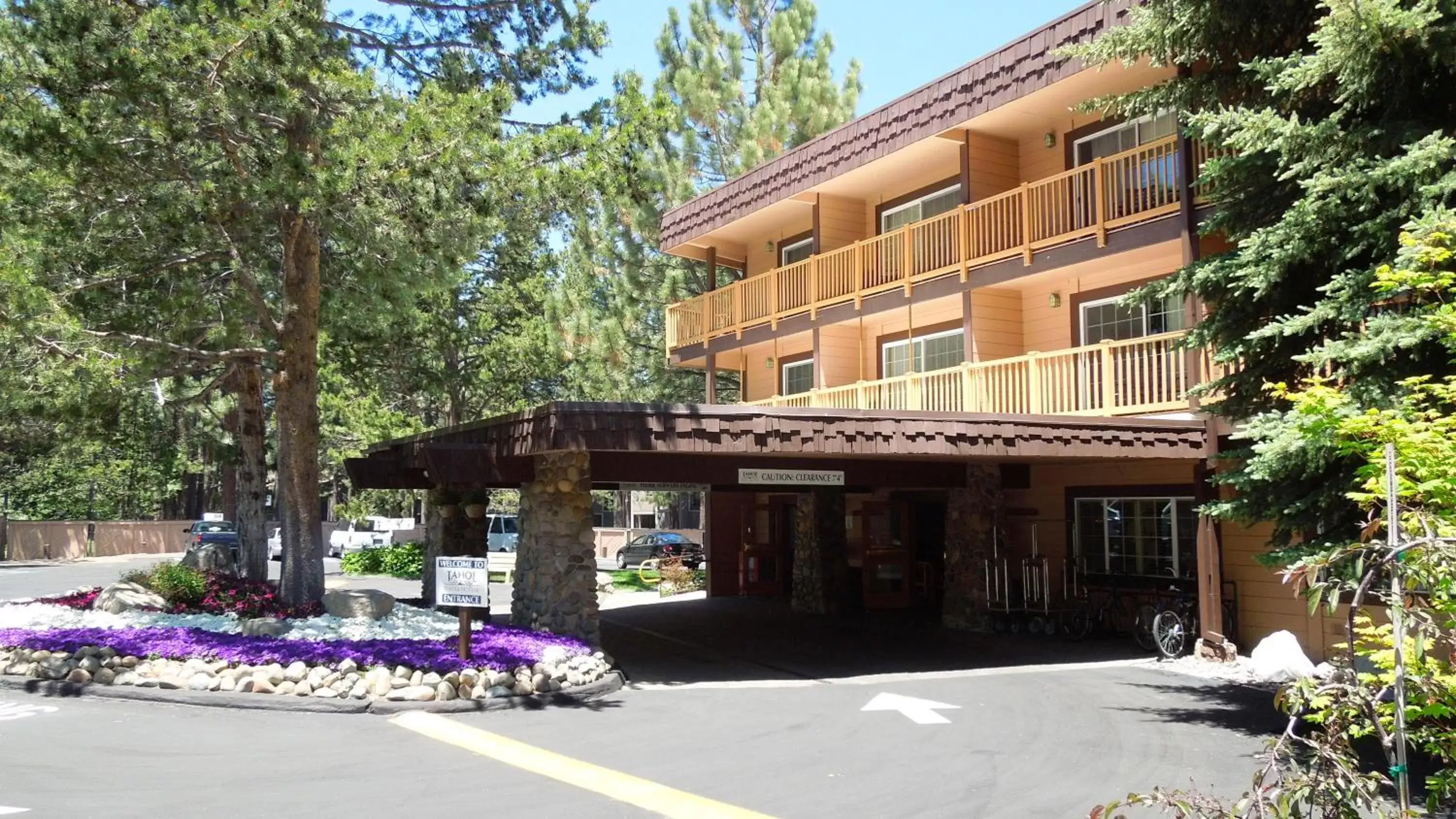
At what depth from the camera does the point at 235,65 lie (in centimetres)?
1178

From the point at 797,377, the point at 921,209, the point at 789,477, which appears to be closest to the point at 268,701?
the point at 789,477

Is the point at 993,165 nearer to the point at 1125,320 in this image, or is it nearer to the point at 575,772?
the point at 1125,320

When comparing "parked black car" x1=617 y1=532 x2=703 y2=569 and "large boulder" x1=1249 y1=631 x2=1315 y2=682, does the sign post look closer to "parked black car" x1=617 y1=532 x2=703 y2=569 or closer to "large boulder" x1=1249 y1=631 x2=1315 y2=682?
"large boulder" x1=1249 y1=631 x2=1315 y2=682

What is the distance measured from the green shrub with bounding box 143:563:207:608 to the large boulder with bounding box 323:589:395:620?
2298mm

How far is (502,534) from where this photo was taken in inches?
1635

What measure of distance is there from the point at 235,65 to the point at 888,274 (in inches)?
428

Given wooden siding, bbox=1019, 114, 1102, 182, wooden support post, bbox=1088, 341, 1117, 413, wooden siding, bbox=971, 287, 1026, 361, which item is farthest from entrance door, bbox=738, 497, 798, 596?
wooden support post, bbox=1088, 341, 1117, 413

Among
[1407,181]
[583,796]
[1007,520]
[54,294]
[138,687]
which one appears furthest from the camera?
[1007,520]

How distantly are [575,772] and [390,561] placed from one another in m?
27.7

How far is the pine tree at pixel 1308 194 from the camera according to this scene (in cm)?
825

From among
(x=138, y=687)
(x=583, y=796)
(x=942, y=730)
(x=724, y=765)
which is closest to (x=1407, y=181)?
(x=942, y=730)

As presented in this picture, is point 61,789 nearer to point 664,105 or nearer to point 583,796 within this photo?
point 583,796

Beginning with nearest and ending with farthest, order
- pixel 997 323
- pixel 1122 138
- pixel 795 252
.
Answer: pixel 1122 138, pixel 997 323, pixel 795 252

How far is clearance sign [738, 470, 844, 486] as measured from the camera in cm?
1453
